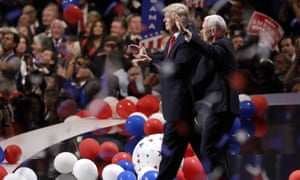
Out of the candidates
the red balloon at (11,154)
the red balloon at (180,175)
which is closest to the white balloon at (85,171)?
the red balloon at (180,175)

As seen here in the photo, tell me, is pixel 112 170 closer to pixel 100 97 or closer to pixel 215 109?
pixel 215 109

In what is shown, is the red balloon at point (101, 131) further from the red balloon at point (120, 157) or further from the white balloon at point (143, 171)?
the white balloon at point (143, 171)

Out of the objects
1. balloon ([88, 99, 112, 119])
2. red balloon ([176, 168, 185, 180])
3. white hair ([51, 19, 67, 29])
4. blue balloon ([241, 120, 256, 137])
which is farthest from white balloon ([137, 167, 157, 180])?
white hair ([51, 19, 67, 29])

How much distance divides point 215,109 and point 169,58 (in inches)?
17.8

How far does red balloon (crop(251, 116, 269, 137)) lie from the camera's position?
7.30 meters

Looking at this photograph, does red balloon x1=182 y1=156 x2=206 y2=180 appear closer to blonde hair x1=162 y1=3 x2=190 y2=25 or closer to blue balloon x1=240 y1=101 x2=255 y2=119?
blonde hair x1=162 y1=3 x2=190 y2=25

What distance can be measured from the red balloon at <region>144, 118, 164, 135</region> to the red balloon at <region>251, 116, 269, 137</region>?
1.11 meters

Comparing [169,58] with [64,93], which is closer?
[169,58]

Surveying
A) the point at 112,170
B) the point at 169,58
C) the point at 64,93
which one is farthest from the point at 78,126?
the point at 169,58

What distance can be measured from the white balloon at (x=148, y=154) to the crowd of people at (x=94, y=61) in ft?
6.46

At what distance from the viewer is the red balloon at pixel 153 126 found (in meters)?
6.50

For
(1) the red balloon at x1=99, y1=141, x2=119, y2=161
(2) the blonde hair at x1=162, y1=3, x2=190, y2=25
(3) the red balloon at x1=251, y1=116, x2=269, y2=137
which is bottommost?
(3) the red balloon at x1=251, y1=116, x2=269, y2=137

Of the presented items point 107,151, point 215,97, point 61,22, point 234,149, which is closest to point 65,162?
point 107,151

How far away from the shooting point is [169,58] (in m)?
5.23
